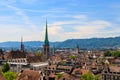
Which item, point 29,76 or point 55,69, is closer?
point 29,76

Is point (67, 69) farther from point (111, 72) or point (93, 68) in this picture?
point (111, 72)

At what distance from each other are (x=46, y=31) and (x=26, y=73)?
339 ft

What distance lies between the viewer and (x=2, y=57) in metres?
141

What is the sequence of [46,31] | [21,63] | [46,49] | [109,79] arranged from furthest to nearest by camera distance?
[46,31]
[46,49]
[21,63]
[109,79]

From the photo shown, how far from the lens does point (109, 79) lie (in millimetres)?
83000

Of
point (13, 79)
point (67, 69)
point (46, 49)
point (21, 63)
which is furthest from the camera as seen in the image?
point (46, 49)

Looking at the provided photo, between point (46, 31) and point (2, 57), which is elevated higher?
point (46, 31)

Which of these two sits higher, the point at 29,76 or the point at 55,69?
the point at 29,76

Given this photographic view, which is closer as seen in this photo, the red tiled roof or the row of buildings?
the red tiled roof

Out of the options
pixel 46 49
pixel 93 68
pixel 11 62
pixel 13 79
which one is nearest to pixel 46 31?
pixel 46 49

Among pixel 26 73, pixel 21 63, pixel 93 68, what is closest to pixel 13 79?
pixel 26 73

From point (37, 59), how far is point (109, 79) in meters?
55.7

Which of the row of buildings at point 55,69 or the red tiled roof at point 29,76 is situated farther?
the row of buildings at point 55,69

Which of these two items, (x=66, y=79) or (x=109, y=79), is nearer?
(x=66, y=79)
